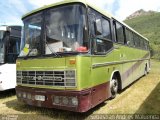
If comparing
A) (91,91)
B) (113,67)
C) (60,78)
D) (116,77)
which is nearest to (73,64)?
(60,78)

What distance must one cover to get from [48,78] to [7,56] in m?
3.66

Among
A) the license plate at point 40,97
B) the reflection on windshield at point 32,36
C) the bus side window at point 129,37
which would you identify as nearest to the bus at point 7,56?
the reflection on windshield at point 32,36

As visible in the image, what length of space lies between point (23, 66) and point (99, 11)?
2.86 meters

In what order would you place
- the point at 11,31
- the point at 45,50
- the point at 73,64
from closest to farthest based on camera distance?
the point at 73,64 → the point at 45,50 → the point at 11,31

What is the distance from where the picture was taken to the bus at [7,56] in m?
9.13

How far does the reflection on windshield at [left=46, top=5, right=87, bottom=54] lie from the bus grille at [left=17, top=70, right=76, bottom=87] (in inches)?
24.3

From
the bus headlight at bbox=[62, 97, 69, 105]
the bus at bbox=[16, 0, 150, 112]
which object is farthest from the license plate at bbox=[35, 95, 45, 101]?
the bus headlight at bbox=[62, 97, 69, 105]

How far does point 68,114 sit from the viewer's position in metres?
6.86

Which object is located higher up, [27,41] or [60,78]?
[27,41]

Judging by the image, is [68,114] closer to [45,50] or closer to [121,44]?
[45,50]

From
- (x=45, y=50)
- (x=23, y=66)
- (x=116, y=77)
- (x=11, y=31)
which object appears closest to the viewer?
(x=45, y=50)

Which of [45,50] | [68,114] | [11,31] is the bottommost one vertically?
[68,114]

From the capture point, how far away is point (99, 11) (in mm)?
7156

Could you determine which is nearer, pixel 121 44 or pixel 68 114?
pixel 68 114
